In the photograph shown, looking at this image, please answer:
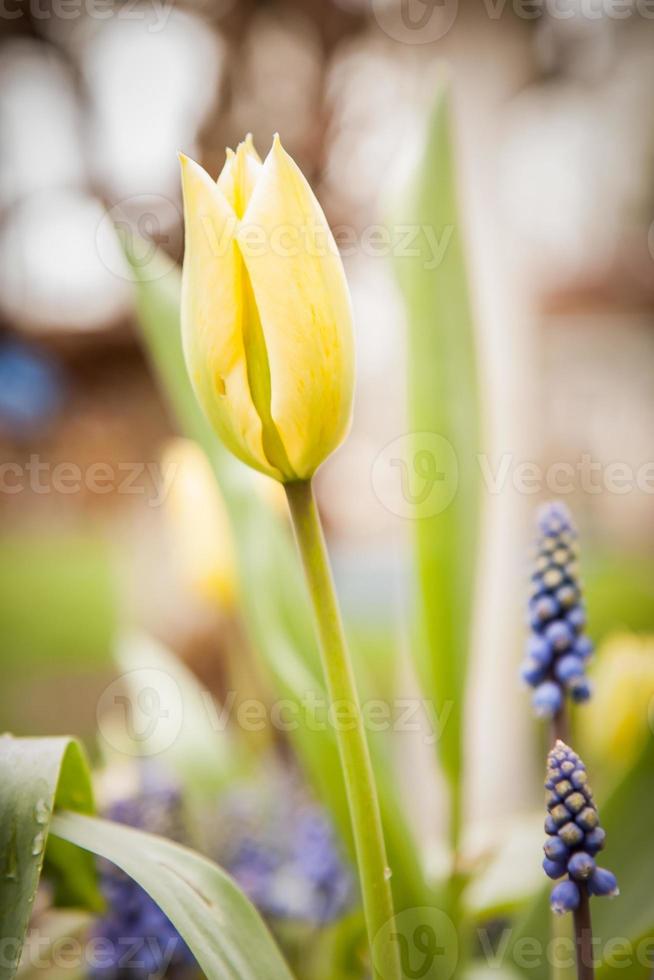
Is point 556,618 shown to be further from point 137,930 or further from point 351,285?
point 351,285

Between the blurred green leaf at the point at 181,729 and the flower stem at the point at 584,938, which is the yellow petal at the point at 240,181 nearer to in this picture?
the flower stem at the point at 584,938

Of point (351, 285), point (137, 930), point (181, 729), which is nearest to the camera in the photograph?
point (137, 930)

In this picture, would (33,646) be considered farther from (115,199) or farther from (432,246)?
(432,246)

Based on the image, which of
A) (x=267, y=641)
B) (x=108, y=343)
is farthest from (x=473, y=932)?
(x=108, y=343)

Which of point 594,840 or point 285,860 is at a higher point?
point 594,840

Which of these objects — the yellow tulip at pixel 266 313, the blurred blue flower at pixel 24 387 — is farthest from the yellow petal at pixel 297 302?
the blurred blue flower at pixel 24 387

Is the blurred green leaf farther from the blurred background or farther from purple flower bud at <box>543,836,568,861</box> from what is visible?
purple flower bud at <box>543,836,568,861</box>

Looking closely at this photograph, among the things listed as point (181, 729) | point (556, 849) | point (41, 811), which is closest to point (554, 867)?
point (556, 849)
